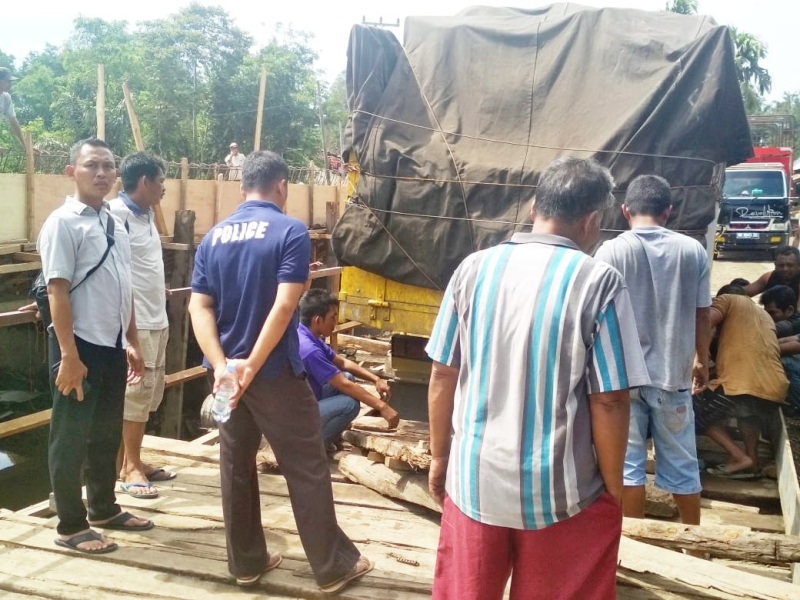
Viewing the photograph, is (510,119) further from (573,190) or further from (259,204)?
(573,190)

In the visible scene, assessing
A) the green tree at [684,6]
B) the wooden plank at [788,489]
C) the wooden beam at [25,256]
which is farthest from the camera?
the green tree at [684,6]

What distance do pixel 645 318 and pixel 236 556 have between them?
205 cm

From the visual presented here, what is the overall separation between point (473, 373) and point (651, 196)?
5.70 ft

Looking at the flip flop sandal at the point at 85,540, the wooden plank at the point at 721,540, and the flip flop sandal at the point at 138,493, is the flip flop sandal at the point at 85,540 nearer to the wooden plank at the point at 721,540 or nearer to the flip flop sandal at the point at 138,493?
the flip flop sandal at the point at 138,493

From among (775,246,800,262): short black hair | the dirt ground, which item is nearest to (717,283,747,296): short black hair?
(775,246,800,262): short black hair

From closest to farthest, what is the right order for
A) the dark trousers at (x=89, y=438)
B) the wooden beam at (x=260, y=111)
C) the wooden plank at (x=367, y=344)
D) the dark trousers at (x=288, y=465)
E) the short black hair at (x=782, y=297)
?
the dark trousers at (x=288, y=465) < the dark trousers at (x=89, y=438) < the short black hair at (x=782, y=297) < the wooden plank at (x=367, y=344) < the wooden beam at (x=260, y=111)

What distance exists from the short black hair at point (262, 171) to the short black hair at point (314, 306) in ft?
4.48

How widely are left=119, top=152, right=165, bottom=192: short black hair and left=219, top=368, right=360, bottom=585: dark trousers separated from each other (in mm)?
1645

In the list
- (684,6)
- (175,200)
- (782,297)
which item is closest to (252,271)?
(782,297)

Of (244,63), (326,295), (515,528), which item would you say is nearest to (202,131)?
(244,63)

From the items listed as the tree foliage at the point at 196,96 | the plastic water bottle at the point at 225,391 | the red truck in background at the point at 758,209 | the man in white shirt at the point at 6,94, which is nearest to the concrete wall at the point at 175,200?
the man in white shirt at the point at 6,94

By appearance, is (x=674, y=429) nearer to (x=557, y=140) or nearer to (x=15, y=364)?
(x=557, y=140)

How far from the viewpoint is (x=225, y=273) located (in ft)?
9.00

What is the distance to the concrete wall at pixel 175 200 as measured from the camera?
33.6 feet
